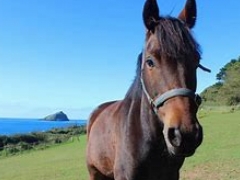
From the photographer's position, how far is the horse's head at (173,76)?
2553 mm

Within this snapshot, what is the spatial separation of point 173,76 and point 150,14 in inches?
24.8

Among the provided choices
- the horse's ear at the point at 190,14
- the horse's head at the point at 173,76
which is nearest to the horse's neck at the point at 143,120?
the horse's head at the point at 173,76

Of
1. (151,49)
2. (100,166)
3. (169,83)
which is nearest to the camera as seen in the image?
(169,83)

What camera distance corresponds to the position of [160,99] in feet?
9.34

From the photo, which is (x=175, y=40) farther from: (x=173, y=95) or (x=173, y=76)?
(x=173, y=95)

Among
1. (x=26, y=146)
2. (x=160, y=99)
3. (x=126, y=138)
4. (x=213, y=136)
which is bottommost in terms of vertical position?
(x=26, y=146)

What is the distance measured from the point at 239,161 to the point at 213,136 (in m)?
12.9

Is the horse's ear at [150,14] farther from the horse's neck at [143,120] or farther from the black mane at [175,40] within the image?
the horse's neck at [143,120]

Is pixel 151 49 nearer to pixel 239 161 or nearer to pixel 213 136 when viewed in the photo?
pixel 239 161

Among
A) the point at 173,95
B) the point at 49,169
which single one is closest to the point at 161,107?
the point at 173,95

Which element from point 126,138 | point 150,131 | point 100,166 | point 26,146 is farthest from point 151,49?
point 26,146

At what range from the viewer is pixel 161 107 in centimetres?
285

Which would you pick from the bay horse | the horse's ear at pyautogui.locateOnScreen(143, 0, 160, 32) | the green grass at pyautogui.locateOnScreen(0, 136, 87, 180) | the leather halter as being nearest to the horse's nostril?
the bay horse

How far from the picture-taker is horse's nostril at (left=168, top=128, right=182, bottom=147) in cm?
251
